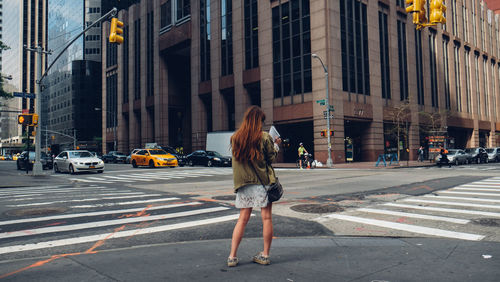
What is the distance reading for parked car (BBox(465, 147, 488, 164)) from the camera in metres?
36.0

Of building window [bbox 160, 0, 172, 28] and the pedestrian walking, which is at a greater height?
building window [bbox 160, 0, 172, 28]

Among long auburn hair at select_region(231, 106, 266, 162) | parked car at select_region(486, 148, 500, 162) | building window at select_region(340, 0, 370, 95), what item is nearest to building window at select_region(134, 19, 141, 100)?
building window at select_region(340, 0, 370, 95)

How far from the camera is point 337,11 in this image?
3438cm

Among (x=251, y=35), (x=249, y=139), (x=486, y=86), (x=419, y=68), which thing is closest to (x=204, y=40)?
(x=251, y=35)

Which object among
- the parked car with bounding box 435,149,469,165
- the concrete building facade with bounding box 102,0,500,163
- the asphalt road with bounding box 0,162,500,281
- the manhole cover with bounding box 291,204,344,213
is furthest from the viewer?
the concrete building facade with bounding box 102,0,500,163

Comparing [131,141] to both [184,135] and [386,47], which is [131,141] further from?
[386,47]

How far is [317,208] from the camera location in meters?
7.91

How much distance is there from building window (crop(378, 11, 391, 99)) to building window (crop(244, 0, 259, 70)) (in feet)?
45.1

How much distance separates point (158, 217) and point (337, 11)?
32216mm

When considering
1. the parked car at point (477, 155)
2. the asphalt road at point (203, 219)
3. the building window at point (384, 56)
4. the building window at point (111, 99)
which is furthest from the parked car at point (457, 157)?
the building window at point (111, 99)

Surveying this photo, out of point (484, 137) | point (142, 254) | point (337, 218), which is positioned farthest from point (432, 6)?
point (484, 137)

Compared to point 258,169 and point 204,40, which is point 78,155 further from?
point 204,40

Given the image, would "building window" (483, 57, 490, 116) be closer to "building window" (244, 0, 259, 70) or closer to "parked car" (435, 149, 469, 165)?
"parked car" (435, 149, 469, 165)

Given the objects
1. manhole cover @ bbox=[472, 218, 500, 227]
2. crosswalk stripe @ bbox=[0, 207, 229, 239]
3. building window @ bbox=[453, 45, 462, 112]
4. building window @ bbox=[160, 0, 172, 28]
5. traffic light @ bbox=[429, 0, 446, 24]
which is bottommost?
manhole cover @ bbox=[472, 218, 500, 227]
